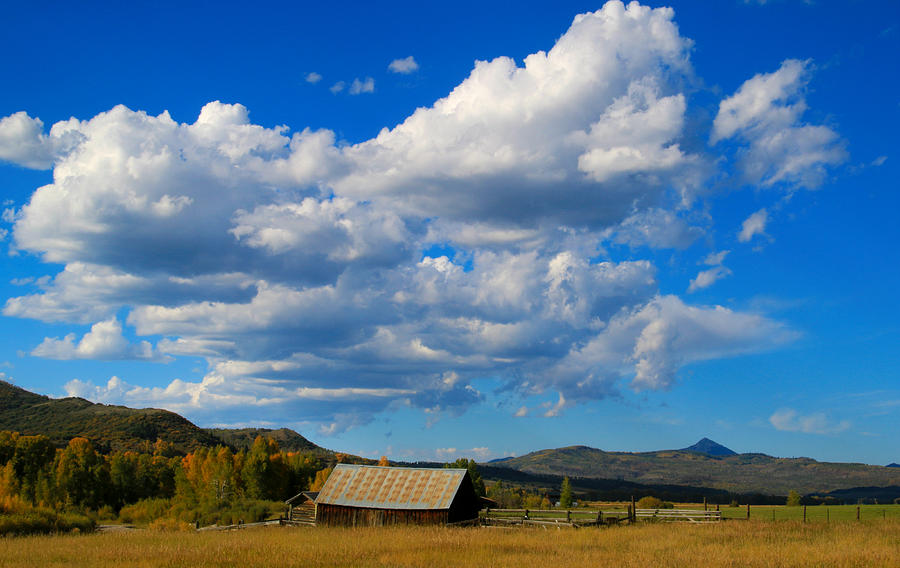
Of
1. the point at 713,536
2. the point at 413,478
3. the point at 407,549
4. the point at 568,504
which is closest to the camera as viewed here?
the point at 407,549

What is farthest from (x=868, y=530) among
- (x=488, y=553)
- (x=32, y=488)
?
(x=32, y=488)

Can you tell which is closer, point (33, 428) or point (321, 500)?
point (321, 500)

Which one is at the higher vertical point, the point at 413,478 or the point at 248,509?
the point at 413,478

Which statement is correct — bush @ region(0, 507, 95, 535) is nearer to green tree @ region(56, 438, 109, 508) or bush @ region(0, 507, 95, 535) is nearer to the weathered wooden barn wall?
the weathered wooden barn wall

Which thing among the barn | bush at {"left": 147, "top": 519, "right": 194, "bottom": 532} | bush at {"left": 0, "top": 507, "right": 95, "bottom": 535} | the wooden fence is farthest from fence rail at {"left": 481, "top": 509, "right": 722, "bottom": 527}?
bush at {"left": 147, "top": 519, "right": 194, "bottom": 532}

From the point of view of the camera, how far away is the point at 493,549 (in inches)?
1008

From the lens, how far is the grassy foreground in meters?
21.5

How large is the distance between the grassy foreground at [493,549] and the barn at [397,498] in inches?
384

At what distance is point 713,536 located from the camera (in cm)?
2942

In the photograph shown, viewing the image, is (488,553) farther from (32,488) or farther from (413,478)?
(32,488)

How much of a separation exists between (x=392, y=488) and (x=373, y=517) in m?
2.26

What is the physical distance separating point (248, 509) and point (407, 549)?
42.7 meters

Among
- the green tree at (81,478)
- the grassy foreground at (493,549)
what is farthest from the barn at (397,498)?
the green tree at (81,478)

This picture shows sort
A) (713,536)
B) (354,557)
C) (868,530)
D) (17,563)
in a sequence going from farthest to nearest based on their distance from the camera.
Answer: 1. (868,530)
2. (713,536)
3. (354,557)
4. (17,563)
